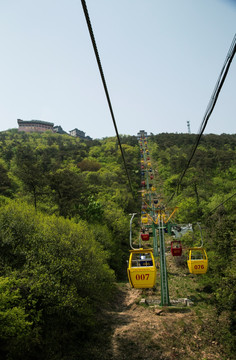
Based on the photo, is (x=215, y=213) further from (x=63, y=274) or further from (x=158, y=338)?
(x=63, y=274)

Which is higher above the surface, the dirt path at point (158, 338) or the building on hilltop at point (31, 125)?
the building on hilltop at point (31, 125)

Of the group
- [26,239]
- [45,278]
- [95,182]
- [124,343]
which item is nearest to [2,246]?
[26,239]

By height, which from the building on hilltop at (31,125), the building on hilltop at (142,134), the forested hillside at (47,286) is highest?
the building on hilltop at (31,125)

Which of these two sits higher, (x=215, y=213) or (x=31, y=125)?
(x=31, y=125)

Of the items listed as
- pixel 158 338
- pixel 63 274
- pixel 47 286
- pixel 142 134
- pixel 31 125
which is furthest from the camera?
pixel 31 125

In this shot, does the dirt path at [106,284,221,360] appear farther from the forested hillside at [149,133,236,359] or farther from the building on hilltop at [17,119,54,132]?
the building on hilltop at [17,119,54,132]

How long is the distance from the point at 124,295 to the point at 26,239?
41.6ft

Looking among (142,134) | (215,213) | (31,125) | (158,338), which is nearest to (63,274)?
(158,338)

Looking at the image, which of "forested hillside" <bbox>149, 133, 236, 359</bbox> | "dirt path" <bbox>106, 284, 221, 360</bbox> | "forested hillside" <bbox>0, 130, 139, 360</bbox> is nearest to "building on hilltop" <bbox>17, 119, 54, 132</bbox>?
"forested hillside" <bbox>149, 133, 236, 359</bbox>

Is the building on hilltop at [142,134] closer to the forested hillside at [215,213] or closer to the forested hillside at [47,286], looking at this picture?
the forested hillside at [215,213]

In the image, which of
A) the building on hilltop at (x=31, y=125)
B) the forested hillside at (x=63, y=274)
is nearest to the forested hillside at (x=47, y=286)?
the forested hillside at (x=63, y=274)

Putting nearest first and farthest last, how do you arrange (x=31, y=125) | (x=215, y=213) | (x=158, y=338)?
1. (x=158, y=338)
2. (x=215, y=213)
3. (x=31, y=125)

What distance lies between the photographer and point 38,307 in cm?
1561

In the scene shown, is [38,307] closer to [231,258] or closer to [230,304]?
[230,304]
